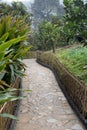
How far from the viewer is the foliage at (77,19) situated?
339 inches

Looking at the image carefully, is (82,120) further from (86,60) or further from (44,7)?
(44,7)

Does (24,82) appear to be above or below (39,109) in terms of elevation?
below

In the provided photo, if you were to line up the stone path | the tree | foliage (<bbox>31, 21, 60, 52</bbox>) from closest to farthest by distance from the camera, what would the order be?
the stone path < foliage (<bbox>31, 21, 60, 52</bbox>) < the tree

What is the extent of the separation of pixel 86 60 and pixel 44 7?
188ft

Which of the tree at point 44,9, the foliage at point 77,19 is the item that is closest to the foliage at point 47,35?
the foliage at point 77,19

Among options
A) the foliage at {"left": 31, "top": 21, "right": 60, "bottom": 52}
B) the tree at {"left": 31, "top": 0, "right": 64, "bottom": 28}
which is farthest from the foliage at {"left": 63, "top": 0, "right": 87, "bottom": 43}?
the tree at {"left": 31, "top": 0, "right": 64, "bottom": 28}

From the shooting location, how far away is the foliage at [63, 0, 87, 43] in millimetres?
8609

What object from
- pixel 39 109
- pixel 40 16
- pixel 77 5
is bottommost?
pixel 40 16

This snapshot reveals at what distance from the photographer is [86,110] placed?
19.9ft

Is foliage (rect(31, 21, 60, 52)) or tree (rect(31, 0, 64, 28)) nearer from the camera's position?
foliage (rect(31, 21, 60, 52))

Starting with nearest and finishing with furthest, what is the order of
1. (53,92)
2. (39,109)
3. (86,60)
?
(39,109), (53,92), (86,60)

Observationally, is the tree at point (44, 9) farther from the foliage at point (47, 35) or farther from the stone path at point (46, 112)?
the stone path at point (46, 112)

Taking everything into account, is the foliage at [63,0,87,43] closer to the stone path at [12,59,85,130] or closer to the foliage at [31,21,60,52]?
the stone path at [12,59,85,130]

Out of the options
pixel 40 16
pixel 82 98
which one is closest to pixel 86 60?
pixel 82 98
